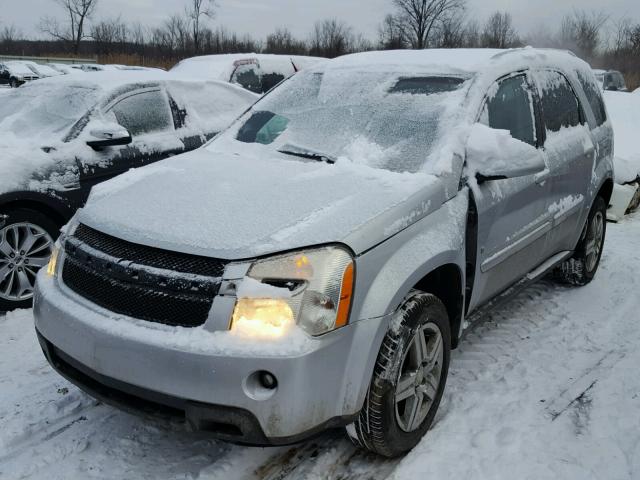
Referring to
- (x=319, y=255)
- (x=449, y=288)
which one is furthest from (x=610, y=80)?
(x=319, y=255)

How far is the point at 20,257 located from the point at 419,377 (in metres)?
3.18

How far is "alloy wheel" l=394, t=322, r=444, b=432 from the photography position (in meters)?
2.85

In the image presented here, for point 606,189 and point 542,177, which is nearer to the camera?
point 542,177

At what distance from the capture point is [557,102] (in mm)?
4352

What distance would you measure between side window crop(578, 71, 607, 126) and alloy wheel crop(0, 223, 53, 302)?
419cm

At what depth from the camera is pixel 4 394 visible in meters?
3.47

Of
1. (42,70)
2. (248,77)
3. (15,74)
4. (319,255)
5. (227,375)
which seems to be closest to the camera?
(227,375)

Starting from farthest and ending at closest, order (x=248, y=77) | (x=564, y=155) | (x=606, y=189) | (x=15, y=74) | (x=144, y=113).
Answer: (x=15, y=74) → (x=248, y=77) → (x=144, y=113) → (x=606, y=189) → (x=564, y=155)

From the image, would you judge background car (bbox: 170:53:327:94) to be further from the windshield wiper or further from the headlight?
the headlight

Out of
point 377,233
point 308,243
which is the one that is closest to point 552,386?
point 377,233

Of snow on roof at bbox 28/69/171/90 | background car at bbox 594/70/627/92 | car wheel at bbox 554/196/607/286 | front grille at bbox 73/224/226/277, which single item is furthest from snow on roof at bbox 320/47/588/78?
background car at bbox 594/70/627/92

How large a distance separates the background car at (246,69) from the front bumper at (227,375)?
782cm

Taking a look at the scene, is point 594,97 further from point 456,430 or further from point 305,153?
point 456,430

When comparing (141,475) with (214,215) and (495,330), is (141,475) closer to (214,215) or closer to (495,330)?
(214,215)
